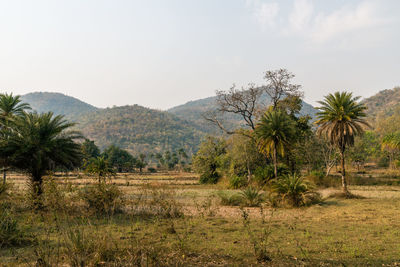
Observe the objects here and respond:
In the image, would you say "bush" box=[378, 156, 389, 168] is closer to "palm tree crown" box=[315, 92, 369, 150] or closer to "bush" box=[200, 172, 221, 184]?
"bush" box=[200, 172, 221, 184]

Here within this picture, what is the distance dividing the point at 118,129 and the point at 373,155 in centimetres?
15288

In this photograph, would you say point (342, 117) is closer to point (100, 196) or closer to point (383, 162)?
point (100, 196)

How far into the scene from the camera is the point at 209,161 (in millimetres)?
47812

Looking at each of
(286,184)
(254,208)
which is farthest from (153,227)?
(286,184)

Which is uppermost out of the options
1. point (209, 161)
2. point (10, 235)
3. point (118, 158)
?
point (118, 158)

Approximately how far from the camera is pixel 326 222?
1338 centimetres

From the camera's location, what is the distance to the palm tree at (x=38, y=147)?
60.2ft

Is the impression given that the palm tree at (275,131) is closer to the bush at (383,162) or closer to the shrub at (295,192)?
the shrub at (295,192)

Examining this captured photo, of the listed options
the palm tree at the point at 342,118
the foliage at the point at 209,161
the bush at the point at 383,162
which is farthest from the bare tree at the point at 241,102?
the bush at the point at 383,162

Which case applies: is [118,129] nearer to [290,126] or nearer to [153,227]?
[290,126]

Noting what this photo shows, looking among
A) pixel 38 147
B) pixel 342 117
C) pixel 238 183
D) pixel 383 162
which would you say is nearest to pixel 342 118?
pixel 342 117

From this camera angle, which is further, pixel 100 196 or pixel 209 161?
pixel 209 161

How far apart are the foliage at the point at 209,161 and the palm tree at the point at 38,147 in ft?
94.4

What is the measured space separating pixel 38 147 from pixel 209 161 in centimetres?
3161
